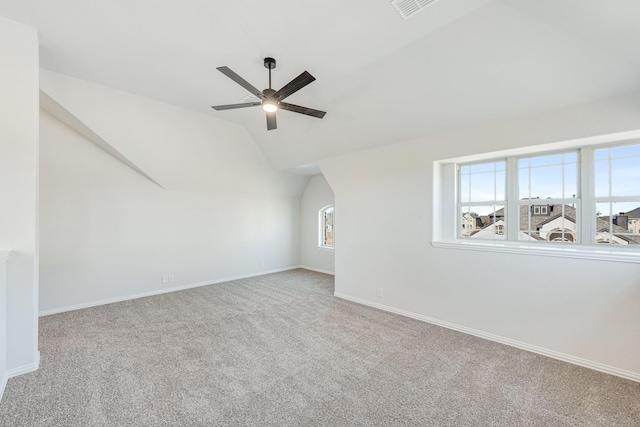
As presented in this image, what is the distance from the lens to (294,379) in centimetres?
243

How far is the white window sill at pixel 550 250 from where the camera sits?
2.52 metres

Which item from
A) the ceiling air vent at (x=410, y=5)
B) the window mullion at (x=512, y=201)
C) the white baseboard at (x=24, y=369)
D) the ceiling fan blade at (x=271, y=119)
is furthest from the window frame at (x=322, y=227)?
the white baseboard at (x=24, y=369)

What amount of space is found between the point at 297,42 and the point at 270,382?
10.0 feet

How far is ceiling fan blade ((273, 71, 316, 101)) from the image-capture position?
2.25 m

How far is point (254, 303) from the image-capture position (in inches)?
176

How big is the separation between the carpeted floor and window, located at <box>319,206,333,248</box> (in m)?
3.25

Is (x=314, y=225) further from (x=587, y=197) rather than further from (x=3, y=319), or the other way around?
(x=3, y=319)

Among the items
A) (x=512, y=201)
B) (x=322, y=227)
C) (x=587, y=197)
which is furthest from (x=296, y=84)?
(x=322, y=227)

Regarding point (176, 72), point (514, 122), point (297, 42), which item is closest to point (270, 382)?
point (297, 42)

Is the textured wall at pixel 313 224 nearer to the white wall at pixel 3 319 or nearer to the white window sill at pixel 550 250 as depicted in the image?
the white window sill at pixel 550 250

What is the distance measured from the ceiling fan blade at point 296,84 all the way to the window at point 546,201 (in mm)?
2307

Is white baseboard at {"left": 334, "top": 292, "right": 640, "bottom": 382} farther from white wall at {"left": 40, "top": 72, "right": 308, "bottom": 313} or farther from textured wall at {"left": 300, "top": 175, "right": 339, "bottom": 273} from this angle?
white wall at {"left": 40, "top": 72, "right": 308, "bottom": 313}

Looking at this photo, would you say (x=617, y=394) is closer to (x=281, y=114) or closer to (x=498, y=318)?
(x=498, y=318)

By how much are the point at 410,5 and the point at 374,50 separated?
0.58 meters
